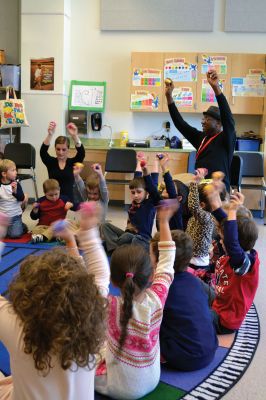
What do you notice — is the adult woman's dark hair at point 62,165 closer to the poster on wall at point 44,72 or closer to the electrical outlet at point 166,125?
the poster on wall at point 44,72

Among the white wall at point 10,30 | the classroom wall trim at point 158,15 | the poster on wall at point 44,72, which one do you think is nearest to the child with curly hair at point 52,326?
the poster on wall at point 44,72

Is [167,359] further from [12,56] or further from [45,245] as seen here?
[12,56]

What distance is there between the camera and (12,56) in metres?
6.96

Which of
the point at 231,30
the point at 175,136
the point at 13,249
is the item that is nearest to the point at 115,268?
the point at 13,249

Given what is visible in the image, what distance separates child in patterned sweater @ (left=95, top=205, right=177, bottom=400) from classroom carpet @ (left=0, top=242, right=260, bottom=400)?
13 cm

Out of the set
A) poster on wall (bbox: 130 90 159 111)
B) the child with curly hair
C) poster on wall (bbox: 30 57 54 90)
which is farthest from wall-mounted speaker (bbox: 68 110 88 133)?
the child with curly hair

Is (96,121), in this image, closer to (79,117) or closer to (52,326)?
(79,117)

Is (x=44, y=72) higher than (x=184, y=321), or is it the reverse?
(x=44, y=72)

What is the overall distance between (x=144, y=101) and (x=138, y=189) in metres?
3.17

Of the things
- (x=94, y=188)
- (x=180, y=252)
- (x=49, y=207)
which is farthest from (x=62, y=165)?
(x=180, y=252)

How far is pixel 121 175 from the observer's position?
6469mm

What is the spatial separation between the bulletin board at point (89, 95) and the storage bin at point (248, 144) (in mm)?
2118

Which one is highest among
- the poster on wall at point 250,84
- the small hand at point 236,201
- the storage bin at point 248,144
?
the poster on wall at point 250,84

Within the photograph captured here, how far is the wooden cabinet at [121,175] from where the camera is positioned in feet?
20.7
